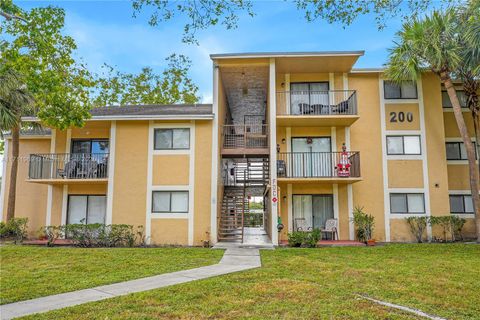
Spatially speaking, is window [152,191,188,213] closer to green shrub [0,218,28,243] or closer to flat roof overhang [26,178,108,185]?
flat roof overhang [26,178,108,185]

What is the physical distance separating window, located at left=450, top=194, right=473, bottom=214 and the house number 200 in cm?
413

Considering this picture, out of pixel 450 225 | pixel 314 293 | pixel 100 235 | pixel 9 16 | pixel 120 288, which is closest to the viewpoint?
pixel 9 16

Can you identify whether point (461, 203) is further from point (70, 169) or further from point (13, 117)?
point (13, 117)

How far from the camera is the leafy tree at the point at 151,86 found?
31219 millimetres

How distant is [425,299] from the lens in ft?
20.9

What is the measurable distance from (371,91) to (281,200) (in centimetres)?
665

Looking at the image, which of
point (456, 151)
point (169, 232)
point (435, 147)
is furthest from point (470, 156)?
point (169, 232)

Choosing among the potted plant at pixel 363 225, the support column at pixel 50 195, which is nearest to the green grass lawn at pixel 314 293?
the potted plant at pixel 363 225

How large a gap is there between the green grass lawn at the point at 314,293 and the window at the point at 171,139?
7.64 meters

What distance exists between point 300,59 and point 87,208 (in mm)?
12134

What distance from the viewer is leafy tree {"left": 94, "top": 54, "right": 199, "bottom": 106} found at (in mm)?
31219

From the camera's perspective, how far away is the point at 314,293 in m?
6.79

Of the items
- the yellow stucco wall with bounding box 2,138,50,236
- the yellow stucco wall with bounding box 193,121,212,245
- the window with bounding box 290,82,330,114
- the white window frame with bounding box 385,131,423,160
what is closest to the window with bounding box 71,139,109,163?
the yellow stucco wall with bounding box 2,138,50,236

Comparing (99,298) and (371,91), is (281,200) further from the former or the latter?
(99,298)
